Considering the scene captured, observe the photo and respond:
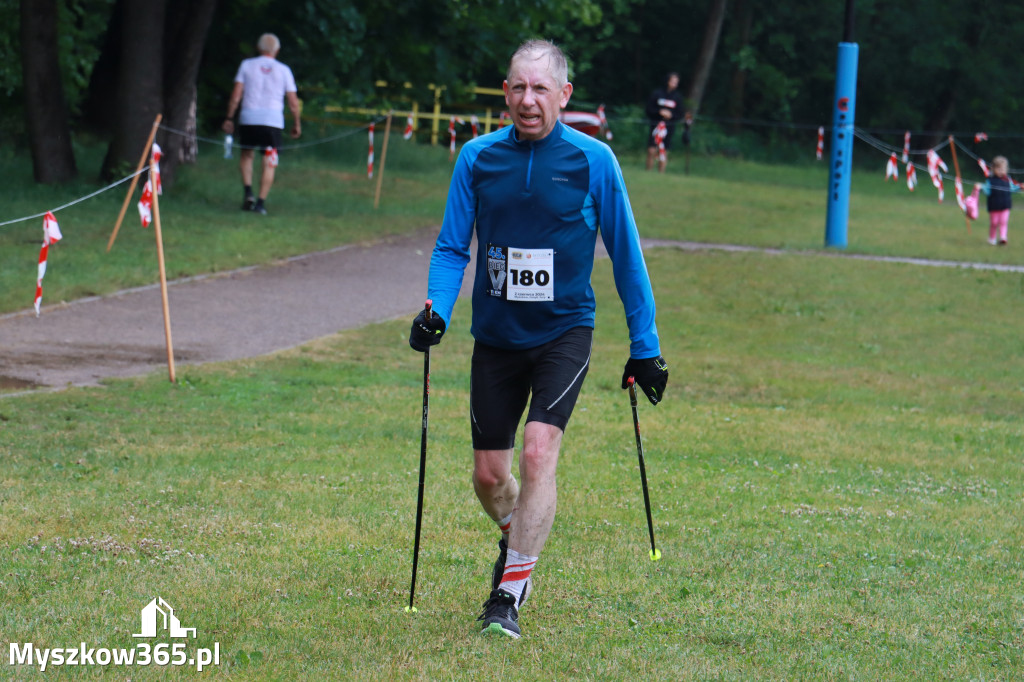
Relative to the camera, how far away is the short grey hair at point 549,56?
15.4 ft

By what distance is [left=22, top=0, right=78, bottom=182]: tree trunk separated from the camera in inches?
675

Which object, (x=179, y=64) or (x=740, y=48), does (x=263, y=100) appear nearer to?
(x=179, y=64)

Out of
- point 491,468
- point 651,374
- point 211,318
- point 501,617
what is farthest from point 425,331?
point 211,318

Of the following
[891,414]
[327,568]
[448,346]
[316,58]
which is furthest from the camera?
[316,58]

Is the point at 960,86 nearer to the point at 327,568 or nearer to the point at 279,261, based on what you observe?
the point at 279,261

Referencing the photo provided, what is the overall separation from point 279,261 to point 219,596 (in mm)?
10480

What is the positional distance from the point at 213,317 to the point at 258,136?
5.99 metres

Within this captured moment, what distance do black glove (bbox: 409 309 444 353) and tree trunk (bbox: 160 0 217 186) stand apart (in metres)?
14.5

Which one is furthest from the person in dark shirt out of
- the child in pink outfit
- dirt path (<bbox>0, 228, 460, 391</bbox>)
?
dirt path (<bbox>0, 228, 460, 391</bbox>)

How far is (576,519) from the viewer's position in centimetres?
638

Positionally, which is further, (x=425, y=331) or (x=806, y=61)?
(x=806, y=61)

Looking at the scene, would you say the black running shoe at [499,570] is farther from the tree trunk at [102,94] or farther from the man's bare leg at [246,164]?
the tree trunk at [102,94]

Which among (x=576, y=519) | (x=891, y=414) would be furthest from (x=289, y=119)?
(x=576, y=519)

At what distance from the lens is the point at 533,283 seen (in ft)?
15.6
